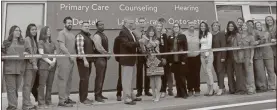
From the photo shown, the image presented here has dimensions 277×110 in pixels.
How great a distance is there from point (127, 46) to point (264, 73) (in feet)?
8.36

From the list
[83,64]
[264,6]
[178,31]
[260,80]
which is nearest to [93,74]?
[83,64]

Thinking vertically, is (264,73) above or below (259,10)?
below

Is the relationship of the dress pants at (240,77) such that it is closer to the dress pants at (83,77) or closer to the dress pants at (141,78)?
the dress pants at (141,78)

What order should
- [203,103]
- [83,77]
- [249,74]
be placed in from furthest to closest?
[249,74] < [83,77] < [203,103]

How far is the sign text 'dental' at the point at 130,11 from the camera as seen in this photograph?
21.0ft

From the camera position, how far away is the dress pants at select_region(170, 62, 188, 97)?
17.5 ft

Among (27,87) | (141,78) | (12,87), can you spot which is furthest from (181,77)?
(12,87)

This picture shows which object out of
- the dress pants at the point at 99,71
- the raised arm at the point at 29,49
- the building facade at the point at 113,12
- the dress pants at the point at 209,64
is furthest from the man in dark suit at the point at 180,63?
the raised arm at the point at 29,49

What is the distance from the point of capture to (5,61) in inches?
174

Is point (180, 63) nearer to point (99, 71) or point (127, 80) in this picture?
point (127, 80)

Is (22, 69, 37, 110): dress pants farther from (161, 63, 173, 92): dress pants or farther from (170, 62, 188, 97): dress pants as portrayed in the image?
(170, 62, 188, 97): dress pants

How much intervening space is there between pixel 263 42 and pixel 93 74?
124 inches

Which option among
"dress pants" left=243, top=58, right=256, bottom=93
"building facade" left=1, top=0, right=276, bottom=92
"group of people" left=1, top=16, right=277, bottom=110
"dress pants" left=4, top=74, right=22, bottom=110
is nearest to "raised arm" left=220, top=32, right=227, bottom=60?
"group of people" left=1, top=16, right=277, bottom=110

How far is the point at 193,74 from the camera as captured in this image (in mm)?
5551
